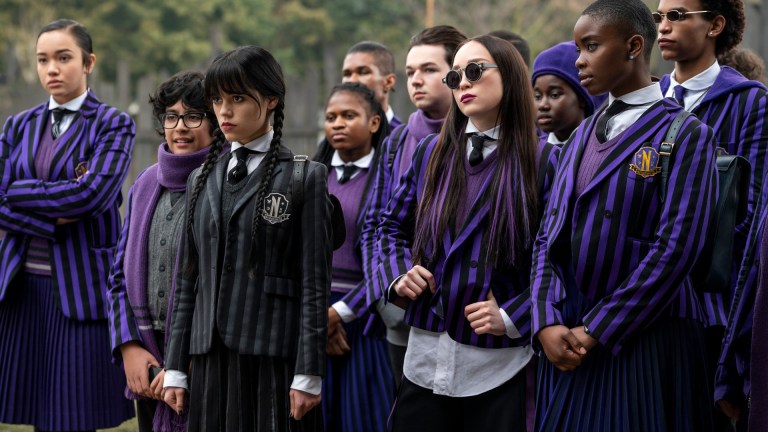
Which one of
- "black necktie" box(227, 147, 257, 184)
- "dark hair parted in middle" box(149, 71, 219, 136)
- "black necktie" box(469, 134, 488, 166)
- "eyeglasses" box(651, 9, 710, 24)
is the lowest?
"black necktie" box(227, 147, 257, 184)

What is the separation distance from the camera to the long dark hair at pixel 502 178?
373cm

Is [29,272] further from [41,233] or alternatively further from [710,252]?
[710,252]

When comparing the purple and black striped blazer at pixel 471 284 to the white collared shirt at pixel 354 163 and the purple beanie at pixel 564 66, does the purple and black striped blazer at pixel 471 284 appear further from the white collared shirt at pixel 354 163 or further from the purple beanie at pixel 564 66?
the white collared shirt at pixel 354 163

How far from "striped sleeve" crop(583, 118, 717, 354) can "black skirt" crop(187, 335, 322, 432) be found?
3.68ft

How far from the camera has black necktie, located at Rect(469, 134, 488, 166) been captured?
3.87 m

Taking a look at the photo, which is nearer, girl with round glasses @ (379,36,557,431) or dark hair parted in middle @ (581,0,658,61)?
dark hair parted in middle @ (581,0,658,61)

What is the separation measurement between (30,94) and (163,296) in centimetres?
910

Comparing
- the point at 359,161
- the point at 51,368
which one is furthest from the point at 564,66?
the point at 51,368

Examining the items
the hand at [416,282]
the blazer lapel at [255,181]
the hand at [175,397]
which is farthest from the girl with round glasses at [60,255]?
the hand at [416,282]

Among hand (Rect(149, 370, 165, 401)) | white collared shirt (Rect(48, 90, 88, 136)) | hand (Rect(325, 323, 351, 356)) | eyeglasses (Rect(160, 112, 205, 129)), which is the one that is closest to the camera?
hand (Rect(149, 370, 165, 401))

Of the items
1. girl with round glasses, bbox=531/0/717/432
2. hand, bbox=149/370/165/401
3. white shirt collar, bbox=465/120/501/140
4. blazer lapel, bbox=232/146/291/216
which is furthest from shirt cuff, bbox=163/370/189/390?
white shirt collar, bbox=465/120/501/140

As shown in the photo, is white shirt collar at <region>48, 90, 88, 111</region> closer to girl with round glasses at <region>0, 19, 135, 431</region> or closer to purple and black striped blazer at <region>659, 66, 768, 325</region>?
girl with round glasses at <region>0, 19, 135, 431</region>

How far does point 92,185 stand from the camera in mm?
5043

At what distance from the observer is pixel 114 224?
538 centimetres
